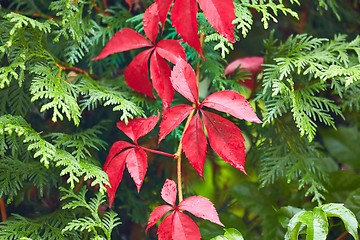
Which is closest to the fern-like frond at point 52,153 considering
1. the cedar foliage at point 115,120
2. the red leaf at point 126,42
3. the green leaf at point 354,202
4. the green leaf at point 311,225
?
the cedar foliage at point 115,120

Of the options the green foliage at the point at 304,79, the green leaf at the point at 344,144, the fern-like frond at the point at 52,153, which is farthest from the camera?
the green leaf at the point at 344,144

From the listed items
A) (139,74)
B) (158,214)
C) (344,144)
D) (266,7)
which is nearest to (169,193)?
(158,214)

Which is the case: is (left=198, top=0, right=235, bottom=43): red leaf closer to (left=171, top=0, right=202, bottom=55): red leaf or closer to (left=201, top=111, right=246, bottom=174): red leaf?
(left=171, top=0, right=202, bottom=55): red leaf

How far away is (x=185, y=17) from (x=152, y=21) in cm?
10

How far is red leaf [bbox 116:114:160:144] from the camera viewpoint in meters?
0.92

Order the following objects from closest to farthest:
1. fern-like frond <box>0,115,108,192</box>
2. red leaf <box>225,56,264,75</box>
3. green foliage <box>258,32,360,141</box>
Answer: fern-like frond <box>0,115,108,192</box> → green foliage <box>258,32,360,141</box> → red leaf <box>225,56,264,75</box>

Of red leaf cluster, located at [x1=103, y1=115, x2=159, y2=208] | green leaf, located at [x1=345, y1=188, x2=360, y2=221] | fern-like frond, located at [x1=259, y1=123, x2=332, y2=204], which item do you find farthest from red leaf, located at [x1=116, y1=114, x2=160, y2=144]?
green leaf, located at [x1=345, y1=188, x2=360, y2=221]

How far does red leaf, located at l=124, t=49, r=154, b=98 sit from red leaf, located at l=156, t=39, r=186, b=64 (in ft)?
0.10

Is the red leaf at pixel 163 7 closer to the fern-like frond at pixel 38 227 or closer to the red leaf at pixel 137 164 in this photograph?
the red leaf at pixel 137 164

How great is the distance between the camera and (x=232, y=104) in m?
0.86

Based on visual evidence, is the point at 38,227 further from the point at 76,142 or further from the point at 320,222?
the point at 320,222

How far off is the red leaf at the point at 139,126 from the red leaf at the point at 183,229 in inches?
6.6

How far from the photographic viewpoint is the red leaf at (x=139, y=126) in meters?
0.92

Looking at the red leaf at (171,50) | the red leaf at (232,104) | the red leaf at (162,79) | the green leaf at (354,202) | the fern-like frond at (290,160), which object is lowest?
the green leaf at (354,202)
